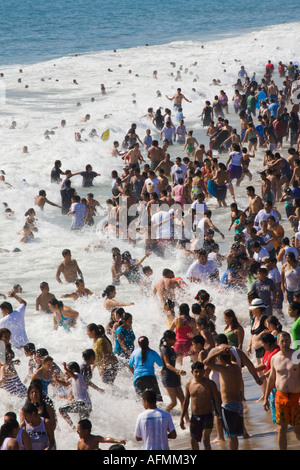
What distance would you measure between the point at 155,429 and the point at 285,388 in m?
1.41

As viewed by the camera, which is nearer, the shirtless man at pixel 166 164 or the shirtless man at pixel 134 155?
the shirtless man at pixel 166 164

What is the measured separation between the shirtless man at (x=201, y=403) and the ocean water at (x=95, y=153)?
58cm

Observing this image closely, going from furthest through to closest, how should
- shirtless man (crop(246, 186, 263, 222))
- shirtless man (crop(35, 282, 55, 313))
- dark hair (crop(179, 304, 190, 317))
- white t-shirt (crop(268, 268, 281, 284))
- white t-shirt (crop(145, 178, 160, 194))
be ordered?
Answer: white t-shirt (crop(145, 178, 160, 194)) → shirtless man (crop(246, 186, 263, 222)) → shirtless man (crop(35, 282, 55, 313)) → white t-shirt (crop(268, 268, 281, 284)) → dark hair (crop(179, 304, 190, 317))

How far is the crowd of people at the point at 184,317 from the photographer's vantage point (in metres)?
7.01

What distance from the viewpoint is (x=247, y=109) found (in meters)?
29.0

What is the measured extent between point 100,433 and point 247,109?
22.4m

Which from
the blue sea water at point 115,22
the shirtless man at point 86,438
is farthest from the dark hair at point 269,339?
the blue sea water at point 115,22

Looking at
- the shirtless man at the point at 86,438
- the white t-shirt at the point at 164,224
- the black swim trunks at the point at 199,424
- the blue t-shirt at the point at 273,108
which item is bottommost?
the black swim trunks at the point at 199,424

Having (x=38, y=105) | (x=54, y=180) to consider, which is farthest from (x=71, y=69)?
(x=54, y=180)

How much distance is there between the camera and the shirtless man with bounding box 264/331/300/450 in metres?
6.93

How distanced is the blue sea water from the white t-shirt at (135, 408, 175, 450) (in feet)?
171

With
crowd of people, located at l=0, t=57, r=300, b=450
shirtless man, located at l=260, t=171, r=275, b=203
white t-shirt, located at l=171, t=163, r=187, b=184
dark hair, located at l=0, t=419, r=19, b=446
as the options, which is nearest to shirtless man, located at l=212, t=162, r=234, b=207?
crowd of people, located at l=0, t=57, r=300, b=450

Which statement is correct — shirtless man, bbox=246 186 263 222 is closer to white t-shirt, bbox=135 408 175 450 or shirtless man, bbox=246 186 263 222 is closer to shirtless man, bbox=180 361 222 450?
shirtless man, bbox=180 361 222 450

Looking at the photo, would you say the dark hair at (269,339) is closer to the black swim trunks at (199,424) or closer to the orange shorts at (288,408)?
the orange shorts at (288,408)
